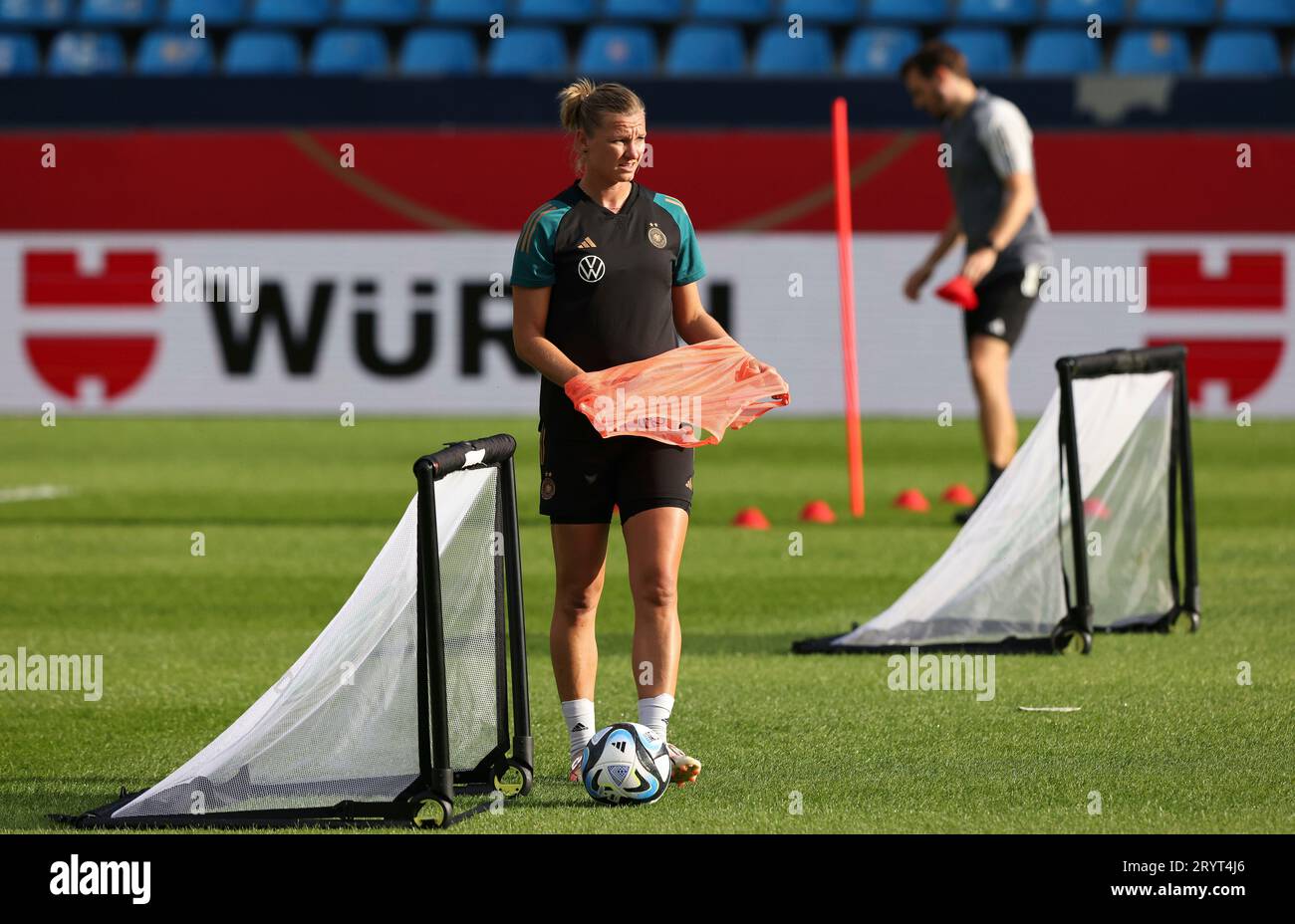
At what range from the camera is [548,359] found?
201 inches

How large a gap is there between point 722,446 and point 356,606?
1159 centimetres

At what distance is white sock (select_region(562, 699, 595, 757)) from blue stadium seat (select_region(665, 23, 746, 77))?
15376 mm

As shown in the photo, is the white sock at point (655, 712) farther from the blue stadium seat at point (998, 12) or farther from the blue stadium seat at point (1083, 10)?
the blue stadium seat at point (1083, 10)

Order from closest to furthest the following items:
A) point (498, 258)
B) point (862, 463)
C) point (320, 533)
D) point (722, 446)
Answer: point (320, 533), point (862, 463), point (722, 446), point (498, 258)

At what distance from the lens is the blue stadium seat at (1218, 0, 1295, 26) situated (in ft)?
66.8

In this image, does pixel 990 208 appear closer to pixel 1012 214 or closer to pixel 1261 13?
pixel 1012 214

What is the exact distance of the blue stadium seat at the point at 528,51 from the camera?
20.4 m

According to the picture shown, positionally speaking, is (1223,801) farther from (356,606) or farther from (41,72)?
(41,72)

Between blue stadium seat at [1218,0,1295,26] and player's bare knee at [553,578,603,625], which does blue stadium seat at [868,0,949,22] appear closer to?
blue stadium seat at [1218,0,1295,26]

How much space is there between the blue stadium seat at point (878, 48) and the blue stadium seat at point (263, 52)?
17.9ft

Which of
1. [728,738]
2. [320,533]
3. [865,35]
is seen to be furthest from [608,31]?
[728,738]

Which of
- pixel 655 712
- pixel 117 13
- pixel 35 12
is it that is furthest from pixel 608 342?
pixel 35 12

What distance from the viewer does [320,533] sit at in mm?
10969

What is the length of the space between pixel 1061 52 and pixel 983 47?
0.81 meters
